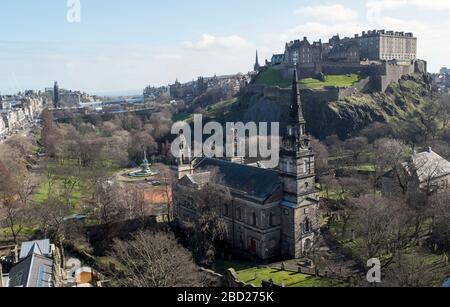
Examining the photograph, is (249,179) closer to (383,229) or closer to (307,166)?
(307,166)

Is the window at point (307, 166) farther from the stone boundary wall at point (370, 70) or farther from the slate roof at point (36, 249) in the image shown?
the stone boundary wall at point (370, 70)

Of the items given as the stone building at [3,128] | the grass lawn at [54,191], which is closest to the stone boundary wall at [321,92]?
the grass lawn at [54,191]

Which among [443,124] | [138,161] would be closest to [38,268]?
[138,161]

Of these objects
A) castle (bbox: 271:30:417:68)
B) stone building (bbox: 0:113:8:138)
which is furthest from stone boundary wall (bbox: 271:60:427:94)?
stone building (bbox: 0:113:8:138)

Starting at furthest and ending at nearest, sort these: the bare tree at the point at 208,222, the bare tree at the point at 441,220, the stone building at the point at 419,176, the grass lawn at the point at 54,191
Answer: the grass lawn at the point at 54,191 → the stone building at the point at 419,176 → the bare tree at the point at 208,222 → the bare tree at the point at 441,220

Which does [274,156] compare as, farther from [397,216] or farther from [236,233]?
[397,216]

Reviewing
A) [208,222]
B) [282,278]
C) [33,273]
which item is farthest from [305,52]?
[33,273]
